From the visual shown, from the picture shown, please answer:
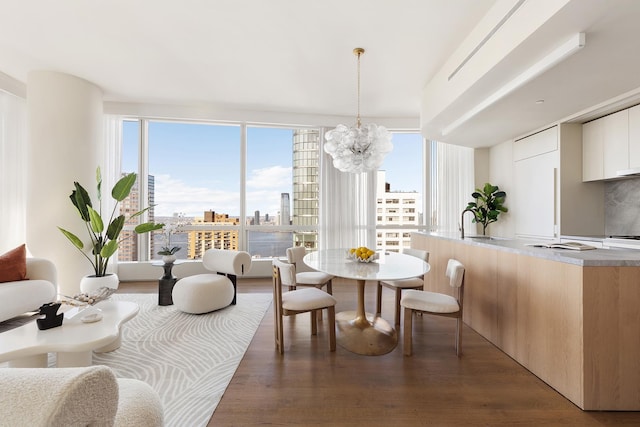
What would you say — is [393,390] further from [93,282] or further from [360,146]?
[93,282]

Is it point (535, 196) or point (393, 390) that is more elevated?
point (535, 196)

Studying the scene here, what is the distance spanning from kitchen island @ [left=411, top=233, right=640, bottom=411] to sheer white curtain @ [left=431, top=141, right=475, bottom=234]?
124 inches

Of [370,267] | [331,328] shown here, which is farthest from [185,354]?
[370,267]

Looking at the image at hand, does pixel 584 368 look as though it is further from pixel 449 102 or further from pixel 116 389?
pixel 449 102

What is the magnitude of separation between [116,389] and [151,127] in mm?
5489

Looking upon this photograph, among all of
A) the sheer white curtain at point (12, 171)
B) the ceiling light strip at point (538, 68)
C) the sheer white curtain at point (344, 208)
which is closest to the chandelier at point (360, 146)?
the ceiling light strip at point (538, 68)

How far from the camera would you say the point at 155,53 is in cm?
345

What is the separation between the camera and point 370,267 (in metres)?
2.50

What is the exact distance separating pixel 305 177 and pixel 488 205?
3.28 m

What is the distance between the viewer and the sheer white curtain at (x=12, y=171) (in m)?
3.93

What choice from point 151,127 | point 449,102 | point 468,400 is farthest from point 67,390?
point 151,127

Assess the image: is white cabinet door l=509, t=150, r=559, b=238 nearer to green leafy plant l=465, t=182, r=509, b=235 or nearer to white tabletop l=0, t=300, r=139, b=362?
green leafy plant l=465, t=182, r=509, b=235

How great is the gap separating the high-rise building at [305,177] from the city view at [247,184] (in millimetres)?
19

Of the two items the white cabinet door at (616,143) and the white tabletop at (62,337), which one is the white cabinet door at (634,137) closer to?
→ the white cabinet door at (616,143)
